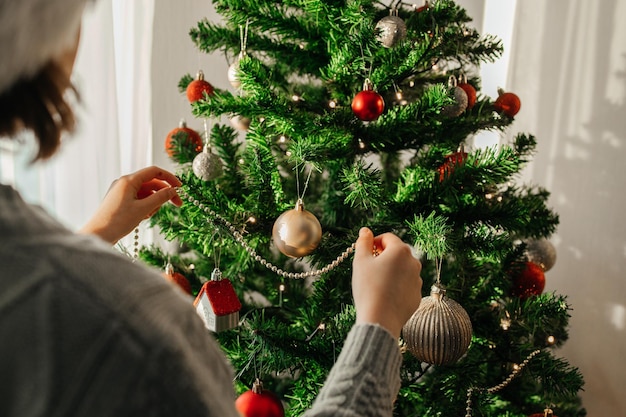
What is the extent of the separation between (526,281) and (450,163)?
361mm

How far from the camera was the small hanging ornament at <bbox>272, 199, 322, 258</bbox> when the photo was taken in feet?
2.60

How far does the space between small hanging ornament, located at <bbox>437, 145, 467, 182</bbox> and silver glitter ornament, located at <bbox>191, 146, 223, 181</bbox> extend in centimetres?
39

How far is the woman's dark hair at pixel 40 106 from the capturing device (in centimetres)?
33

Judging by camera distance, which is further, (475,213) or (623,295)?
(623,295)

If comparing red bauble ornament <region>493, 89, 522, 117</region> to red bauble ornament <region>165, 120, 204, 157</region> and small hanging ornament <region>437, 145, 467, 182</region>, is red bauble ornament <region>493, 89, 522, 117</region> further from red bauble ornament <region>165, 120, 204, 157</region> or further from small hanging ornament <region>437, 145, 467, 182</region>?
red bauble ornament <region>165, 120, 204, 157</region>

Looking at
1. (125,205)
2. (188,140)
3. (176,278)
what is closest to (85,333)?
(125,205)

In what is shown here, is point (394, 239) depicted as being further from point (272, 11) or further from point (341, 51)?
point (272, 11)

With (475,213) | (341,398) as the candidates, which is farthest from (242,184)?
(341,398)

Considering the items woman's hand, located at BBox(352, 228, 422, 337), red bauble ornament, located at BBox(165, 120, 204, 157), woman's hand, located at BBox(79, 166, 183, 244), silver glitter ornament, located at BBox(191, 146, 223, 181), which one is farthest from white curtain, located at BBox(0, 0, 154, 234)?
woman's hand, located at BBox(352, 228, 422, 337)

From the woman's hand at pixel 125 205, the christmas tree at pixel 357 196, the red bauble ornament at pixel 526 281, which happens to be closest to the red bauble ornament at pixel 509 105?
the christmas tree at pixel 357 196

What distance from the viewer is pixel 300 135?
0.86 m

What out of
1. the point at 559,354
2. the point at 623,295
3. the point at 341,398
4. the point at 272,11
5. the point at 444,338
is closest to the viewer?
the point at 341,398

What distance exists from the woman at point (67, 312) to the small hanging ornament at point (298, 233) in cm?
44

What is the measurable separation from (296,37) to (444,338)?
55cm
